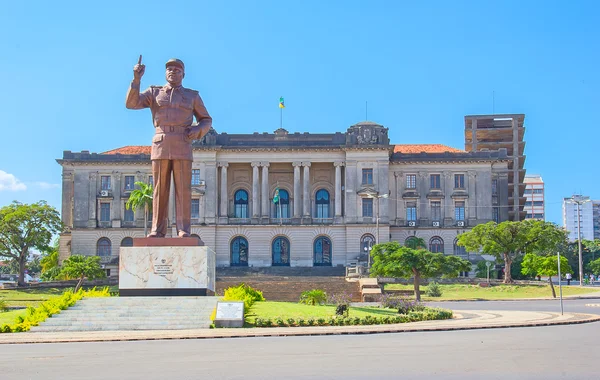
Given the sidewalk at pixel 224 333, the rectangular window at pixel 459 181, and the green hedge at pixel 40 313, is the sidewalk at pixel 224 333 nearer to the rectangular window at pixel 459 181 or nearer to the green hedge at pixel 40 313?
the green hedge at pixel 40 313

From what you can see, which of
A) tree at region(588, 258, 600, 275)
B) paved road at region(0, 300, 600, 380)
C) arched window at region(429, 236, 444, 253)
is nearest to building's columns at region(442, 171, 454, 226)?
arched window at region(429, 236, 444, 253)

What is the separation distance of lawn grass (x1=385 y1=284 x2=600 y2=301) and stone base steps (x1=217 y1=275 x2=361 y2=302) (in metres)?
4.00

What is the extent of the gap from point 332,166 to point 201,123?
5018cm

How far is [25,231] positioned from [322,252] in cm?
2575

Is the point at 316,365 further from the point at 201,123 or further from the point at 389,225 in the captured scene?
the point at 389,225

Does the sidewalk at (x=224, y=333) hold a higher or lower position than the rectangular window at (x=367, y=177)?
lower

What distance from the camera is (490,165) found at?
248 feet

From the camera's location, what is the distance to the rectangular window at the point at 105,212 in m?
75.8

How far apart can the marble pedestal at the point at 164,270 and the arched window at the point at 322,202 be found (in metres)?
51.6

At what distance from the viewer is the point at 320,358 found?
1511 centimetres

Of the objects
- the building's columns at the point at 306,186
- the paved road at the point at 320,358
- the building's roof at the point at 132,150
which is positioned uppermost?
the building's roof at the point at 132,150

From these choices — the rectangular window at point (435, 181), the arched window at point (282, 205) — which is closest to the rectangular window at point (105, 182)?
the arched window at point (282, 205)

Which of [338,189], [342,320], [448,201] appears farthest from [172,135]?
[448,201]

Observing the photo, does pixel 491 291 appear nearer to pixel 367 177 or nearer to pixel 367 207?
pixel 367 207
